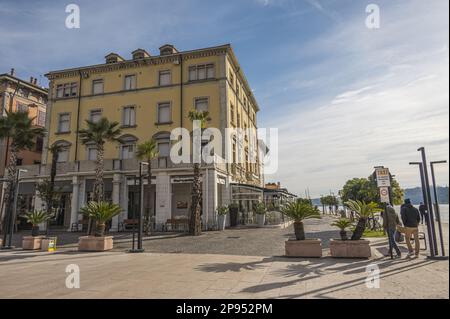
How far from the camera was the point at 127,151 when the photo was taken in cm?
2822

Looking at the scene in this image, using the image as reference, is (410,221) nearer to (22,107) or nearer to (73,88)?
(73,88)

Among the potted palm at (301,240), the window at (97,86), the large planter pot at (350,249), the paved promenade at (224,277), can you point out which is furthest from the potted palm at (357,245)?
the window at (97,86)

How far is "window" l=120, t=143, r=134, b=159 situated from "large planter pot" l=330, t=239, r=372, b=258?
22323mm

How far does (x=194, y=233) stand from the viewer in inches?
728

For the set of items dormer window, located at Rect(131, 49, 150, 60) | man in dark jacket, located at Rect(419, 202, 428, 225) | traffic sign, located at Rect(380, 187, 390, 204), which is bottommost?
man in dark jacket, located at Rect(419, 202, 428, 225)

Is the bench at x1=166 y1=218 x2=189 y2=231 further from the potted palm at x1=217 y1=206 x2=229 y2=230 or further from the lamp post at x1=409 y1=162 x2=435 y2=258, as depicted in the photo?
the lamp post at x1=409 y1=162 x2=435 y2=258

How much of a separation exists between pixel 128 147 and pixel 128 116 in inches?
121

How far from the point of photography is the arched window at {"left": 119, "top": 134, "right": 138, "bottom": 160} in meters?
27.9

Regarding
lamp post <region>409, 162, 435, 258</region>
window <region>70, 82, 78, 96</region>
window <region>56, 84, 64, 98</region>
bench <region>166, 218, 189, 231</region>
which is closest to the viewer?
lamp post <region>409, 162, 435, 258</region>

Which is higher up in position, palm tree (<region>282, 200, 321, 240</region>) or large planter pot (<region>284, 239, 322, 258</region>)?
palm tree (<region>282, 200, 321, 240</region>)

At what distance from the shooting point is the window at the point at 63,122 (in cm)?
3030

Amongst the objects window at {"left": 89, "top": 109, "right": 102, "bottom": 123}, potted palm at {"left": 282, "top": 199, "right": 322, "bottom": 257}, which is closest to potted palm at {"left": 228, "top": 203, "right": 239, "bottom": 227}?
potted palm at {"left": 282, "top": 199, "right": 322, "bottom": 257}
